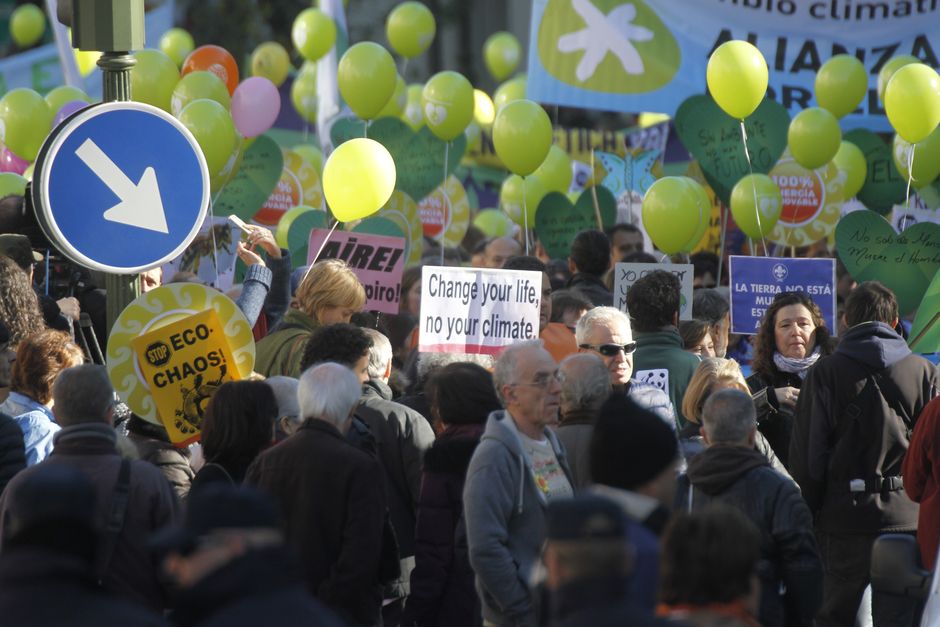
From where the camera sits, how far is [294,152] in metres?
12.5

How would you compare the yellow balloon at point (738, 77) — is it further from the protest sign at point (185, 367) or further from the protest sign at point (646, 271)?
the protest sign at point (185, 367)

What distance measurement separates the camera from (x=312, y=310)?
708 centimetres

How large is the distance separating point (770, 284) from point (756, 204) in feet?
4.36

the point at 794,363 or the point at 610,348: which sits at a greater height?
the point at 610,348

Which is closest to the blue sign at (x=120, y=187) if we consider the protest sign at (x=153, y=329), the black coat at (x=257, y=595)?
the protest sign at (x=153, y=329)

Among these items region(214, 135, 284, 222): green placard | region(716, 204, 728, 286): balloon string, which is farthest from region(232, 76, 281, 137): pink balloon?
region(716, 204, 728, 286): balloon string

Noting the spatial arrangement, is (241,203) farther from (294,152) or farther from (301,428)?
(301,428)

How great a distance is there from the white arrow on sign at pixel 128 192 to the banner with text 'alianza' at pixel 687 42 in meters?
7.66

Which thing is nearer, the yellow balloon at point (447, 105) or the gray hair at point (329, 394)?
the gray hair at point (329, 394)

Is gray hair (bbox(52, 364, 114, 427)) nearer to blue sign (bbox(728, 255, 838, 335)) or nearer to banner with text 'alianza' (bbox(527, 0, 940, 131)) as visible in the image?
blue sign (bbox(728, 255, 838, 335))

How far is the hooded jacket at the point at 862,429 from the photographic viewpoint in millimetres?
7160

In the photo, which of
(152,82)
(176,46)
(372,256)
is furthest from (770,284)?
(176,46)

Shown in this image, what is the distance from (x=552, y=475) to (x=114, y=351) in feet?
5.66

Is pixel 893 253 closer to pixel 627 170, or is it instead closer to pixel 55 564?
pixel 627 170
